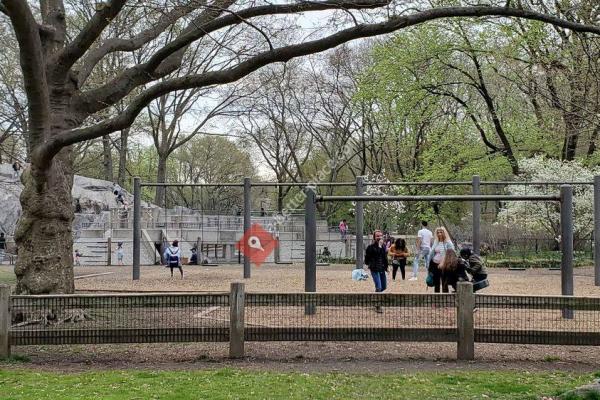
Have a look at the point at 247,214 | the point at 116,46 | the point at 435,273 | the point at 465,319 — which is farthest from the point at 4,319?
the point at 247,214

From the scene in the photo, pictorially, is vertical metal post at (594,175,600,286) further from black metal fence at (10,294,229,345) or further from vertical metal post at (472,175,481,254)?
black metal fence at (10,294,229,345)

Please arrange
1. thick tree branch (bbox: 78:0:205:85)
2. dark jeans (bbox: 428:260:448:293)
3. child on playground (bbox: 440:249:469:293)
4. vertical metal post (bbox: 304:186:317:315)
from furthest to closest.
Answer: dark jeans (bbox: 428:260:448:293) < thick tree branch (bbox: 78:0:205:85) < child on playground (bbox: 440:249:469:293) < vertical metal post (bbox: 304:186:317:315)

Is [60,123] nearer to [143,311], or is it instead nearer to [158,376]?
[143,311]

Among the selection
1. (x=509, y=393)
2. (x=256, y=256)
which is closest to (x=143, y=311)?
(x=509, y=393)

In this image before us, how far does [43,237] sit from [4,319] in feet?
9.76

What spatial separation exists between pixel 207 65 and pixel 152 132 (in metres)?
13.4

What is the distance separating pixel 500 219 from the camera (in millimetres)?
28891

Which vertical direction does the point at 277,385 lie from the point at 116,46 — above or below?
below

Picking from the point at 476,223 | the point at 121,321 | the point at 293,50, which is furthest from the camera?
the point at 476,223

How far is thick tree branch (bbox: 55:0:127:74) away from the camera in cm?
993

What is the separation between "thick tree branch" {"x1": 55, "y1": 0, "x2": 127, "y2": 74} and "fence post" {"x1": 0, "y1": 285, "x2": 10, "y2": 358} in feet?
14.9

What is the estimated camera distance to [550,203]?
25.4m

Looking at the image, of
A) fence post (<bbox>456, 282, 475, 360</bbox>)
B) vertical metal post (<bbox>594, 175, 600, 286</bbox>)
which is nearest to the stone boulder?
vertical metal post (<bbox>594, 175, 600, 286</bbox>)

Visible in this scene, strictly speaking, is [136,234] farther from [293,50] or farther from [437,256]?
[293,50]
